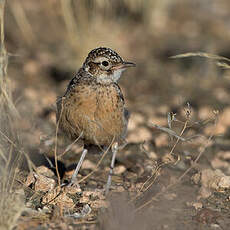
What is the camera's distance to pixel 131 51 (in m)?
13.1

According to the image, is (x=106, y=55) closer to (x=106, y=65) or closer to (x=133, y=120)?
(x=106, y=65)

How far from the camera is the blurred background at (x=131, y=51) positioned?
10250 millimetres

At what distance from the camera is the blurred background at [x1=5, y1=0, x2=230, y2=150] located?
33.6 ft

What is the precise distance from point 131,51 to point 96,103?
7164 mm

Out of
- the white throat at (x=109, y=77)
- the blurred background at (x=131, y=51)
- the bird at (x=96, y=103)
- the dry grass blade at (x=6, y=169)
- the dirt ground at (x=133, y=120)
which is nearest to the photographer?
the dry grass blade at (x=6, y=169)

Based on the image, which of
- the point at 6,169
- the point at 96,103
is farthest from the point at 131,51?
the point at 6,169

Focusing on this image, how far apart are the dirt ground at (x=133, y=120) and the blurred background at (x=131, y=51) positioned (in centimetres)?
3

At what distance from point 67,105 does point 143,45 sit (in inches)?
297

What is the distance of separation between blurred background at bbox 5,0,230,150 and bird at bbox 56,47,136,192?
1.98m

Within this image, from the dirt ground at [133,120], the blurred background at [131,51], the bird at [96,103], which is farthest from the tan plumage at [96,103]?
the blurred background at [131,51]

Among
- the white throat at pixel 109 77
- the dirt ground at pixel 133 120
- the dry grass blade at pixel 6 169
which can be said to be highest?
the white throat at pixel 109 77

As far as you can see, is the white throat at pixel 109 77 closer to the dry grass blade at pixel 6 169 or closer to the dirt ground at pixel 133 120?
the dirt ground at pixel 133 120

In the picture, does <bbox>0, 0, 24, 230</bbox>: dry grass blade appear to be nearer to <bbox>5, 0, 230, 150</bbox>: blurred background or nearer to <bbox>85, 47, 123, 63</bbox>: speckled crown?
<bbox>85, 47, 123, 63</bbox>: speckled crown

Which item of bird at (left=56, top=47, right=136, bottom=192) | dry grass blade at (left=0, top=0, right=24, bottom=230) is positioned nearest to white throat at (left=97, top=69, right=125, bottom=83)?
bird at (left=56, top=47, right=136, bottom=192)
